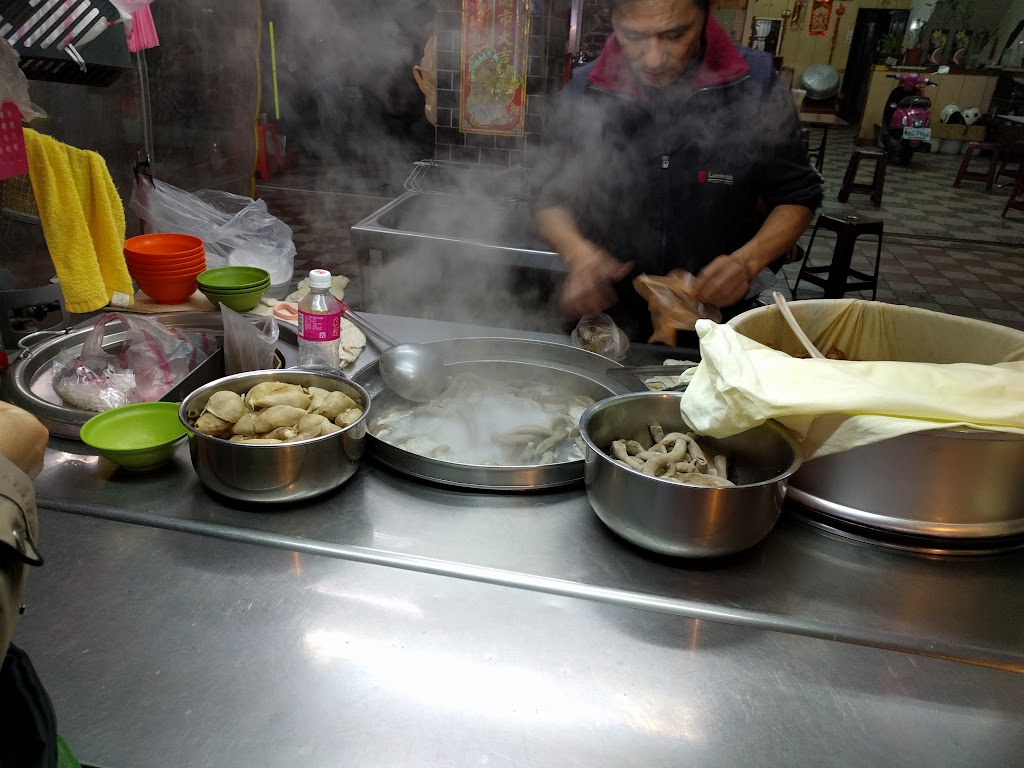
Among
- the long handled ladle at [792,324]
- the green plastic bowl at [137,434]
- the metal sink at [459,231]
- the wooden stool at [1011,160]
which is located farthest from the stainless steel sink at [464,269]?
the wooden stool at [1011,160]

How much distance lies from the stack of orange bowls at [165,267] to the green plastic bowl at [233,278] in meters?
0.06

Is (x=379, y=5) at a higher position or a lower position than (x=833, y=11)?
lower

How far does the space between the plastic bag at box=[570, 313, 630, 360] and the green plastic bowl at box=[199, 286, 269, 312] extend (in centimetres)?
108

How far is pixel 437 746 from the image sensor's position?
1000 mm

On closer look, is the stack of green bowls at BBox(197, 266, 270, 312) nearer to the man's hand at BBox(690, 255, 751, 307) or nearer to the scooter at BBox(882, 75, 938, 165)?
the man's hand at BBox(690, 255, 751, 307)

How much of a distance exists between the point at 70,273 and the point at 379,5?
3.99 meters

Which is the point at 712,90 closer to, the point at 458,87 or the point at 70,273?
the point at 458,87

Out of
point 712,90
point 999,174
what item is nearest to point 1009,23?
point 999,174

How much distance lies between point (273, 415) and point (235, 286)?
970mm

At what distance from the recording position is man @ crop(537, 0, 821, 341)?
2.37 m

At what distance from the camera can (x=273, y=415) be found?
1485mm

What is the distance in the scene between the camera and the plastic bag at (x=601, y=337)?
216 centimetres

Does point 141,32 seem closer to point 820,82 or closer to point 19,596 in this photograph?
point 19,596

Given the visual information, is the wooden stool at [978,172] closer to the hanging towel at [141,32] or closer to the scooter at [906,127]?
the scooter at [906,127]
